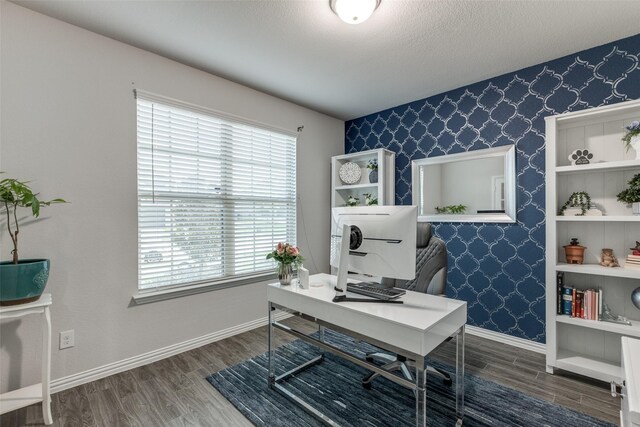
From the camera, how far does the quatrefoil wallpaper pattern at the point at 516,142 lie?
2.39m

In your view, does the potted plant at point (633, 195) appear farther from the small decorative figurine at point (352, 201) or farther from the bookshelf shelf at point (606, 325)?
the small decorative figurine at point (352, 201)

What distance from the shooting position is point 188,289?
2.68 metres

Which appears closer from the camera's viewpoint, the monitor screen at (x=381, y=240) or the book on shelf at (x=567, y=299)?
the monitor screen at (x=381, y=240)

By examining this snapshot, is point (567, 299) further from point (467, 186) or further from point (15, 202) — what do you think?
point (15, 202)

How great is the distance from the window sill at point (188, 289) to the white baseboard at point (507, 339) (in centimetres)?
219

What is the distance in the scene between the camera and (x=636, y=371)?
98 centimetres

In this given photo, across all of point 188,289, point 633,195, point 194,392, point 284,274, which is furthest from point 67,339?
point 633,195

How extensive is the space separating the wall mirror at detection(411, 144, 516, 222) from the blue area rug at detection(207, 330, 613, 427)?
1.57 m

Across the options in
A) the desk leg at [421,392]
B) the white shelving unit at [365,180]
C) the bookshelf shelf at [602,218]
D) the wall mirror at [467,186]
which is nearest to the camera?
the desk leg at [421,392]

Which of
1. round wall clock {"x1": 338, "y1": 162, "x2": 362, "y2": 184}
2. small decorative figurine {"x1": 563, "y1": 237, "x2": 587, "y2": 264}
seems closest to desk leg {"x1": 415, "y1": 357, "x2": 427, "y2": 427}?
small decorative figurine {"x1": 563, "y1": 237, "x2": 587, "y2": 264}

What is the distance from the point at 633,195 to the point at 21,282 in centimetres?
411

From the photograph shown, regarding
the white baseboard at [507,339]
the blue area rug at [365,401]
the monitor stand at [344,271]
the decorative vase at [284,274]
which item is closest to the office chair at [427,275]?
the blue area rug at [365,401]

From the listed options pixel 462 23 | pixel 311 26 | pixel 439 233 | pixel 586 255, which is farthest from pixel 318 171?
pixel 586 255

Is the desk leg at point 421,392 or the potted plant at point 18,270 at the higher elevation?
the potted plant at point 18,270
